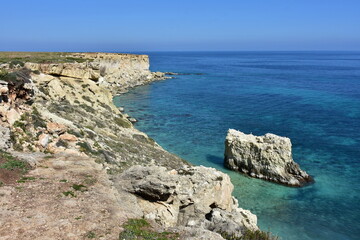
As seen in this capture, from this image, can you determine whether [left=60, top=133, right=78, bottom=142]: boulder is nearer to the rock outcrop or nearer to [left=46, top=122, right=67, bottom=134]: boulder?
[left=46, top=122, right=67, bottom=134]: boulder

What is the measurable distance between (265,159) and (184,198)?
61.9 feet

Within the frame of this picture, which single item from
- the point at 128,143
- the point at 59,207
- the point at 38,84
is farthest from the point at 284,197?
the point at 38,84

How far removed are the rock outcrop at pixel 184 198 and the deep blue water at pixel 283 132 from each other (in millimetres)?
7634

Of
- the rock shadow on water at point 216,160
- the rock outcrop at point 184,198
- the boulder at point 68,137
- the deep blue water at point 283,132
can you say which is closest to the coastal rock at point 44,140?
the boulder at point 68,137

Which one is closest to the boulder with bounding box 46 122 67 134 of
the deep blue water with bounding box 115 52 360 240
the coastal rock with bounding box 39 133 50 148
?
the coastal rock with bounding box 39 133 50 148

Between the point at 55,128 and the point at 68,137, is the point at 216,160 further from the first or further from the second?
the point at 55,128

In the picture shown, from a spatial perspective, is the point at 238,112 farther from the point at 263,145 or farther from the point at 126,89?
the point at 126,89

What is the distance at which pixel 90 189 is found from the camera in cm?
1622

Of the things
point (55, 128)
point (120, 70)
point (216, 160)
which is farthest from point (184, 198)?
point (120, 70)

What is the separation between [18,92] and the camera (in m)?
24.4

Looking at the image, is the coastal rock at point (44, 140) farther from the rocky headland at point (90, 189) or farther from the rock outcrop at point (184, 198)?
the rock outcrop at point (184, 198)

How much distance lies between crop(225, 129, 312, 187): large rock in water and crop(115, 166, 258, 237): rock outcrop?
14407 mm

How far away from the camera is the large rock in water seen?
33844 mm

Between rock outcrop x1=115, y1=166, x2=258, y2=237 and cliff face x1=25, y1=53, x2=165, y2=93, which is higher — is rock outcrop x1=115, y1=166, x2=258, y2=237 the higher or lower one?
the lower one
